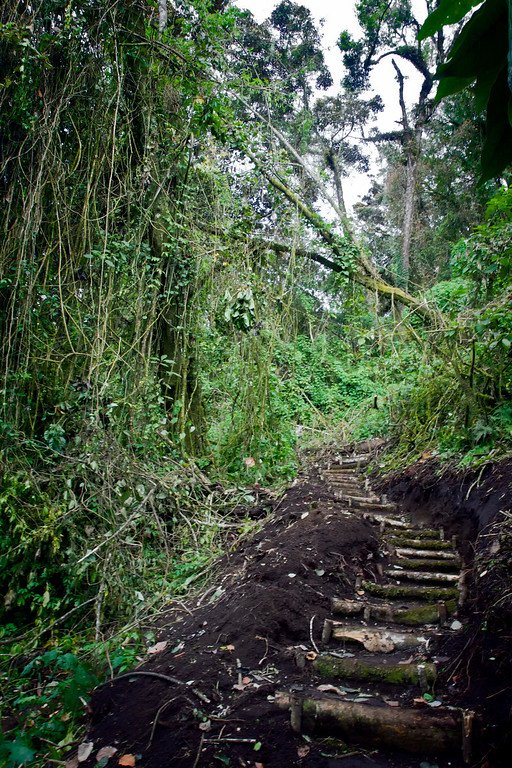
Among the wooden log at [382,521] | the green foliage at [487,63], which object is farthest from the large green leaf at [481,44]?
the wooden log at [382,521]

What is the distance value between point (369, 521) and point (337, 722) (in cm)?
250

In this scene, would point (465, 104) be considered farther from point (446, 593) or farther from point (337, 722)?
point (337, 722)

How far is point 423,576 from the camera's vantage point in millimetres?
3537

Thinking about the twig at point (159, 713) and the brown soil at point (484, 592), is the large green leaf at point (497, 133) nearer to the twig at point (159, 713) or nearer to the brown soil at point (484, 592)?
the brown soil at point (484, 592)

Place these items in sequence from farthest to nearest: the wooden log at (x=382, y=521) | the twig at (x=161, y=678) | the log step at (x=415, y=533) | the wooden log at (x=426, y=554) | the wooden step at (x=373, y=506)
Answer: the wooden step at (x=373, y=506), the wooden log at (x=382, y=521), the log step at (x=415, y=533), the wooden log at (x=426, y=554), the twig at (x=161, y=678)

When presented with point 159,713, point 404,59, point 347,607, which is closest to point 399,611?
point 347,607

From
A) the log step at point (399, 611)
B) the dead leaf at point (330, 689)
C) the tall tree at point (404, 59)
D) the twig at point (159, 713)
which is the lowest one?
the twig at point (159, 713)

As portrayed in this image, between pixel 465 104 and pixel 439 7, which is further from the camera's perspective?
pixel 465 104

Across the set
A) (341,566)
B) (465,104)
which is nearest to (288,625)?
(341,566)

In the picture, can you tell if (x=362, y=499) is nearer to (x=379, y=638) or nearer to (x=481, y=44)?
(x=379, y=638)

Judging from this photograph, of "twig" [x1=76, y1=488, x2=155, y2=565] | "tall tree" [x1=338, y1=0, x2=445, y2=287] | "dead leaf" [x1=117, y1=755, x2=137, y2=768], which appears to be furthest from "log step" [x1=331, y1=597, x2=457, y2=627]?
"tall tree" [x1=338, y1=0, x2=445, y2=287]

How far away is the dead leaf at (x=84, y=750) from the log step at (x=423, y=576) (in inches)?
87.5

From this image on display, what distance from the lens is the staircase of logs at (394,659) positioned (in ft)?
6.76

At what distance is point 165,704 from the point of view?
2.34m
